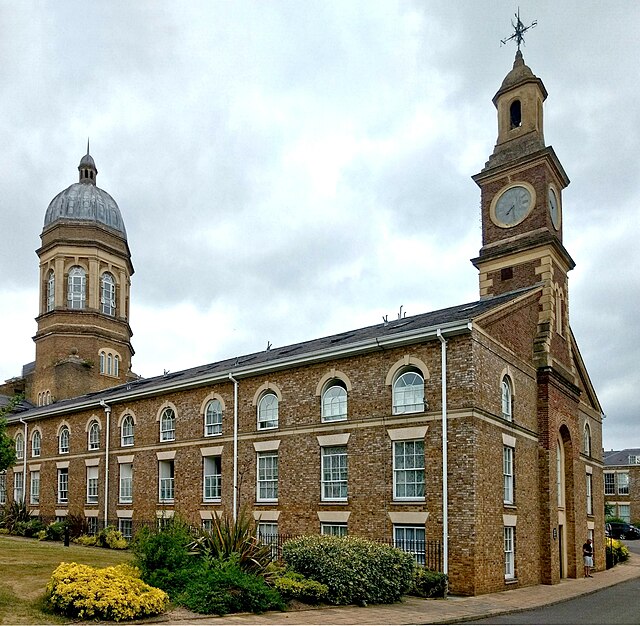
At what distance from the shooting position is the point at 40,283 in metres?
48.7

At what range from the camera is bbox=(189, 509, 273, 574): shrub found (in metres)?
16.1

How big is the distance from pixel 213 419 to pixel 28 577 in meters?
13.4

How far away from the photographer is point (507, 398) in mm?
23000

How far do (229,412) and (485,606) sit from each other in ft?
42.7

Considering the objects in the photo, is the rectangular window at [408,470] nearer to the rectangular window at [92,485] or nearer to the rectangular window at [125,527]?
the rectangular window at [125,527]

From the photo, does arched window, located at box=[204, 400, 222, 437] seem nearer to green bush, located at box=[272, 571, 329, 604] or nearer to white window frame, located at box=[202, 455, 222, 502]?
white window frame, located at box=[202, 455, 222, 502]

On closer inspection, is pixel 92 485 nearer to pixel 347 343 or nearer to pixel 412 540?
pixel 347 343

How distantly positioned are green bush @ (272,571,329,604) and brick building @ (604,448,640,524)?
58.4 meters

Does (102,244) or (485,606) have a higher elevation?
(102,244)

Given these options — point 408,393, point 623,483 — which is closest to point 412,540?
point 408,393

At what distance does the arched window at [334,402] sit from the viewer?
23766mm

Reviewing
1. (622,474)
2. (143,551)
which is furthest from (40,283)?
(622,474)

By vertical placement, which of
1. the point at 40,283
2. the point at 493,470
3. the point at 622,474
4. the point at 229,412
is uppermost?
the point at 40,283

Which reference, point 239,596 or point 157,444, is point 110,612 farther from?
point 157,444
